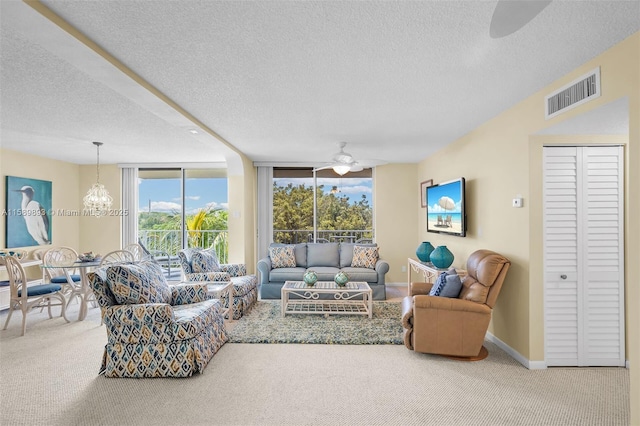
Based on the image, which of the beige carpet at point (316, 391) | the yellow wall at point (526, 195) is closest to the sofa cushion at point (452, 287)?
the yellow wall at point (526, 195)

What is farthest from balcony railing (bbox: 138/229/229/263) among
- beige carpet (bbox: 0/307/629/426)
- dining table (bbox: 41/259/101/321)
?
beige carpet (bbox: 0/307/629/426)

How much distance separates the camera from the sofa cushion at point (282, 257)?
242 inches

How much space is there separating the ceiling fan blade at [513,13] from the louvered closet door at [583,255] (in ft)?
7.99

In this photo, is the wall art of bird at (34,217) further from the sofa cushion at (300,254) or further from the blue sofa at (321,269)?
the sofa cushion at (300,254)

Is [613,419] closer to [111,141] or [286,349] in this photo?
[286,349]

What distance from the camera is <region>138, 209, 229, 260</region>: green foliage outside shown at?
24.2ft

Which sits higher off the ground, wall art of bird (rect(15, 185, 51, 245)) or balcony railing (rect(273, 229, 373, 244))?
wall art of bird (rect(15, 185, 51, 245))

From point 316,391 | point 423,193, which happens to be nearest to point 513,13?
point 316,391

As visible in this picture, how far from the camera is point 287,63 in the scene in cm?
251

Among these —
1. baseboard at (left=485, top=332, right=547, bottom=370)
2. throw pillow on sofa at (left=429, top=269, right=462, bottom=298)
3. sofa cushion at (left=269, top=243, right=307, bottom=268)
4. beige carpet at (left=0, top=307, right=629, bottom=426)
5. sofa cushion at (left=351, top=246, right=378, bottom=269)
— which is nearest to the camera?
beige carpet at (left=0, top=307, right=629, bottom=426)

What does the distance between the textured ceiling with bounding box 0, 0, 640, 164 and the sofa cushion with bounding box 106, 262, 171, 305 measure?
156cm

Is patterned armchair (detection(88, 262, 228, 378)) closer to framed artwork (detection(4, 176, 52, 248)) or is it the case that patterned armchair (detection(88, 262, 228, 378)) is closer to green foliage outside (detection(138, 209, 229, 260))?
framed artwork (detection(4, 176, 52, 248))

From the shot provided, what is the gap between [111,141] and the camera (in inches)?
201

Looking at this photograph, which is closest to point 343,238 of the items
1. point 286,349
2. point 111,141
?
point 286,349
